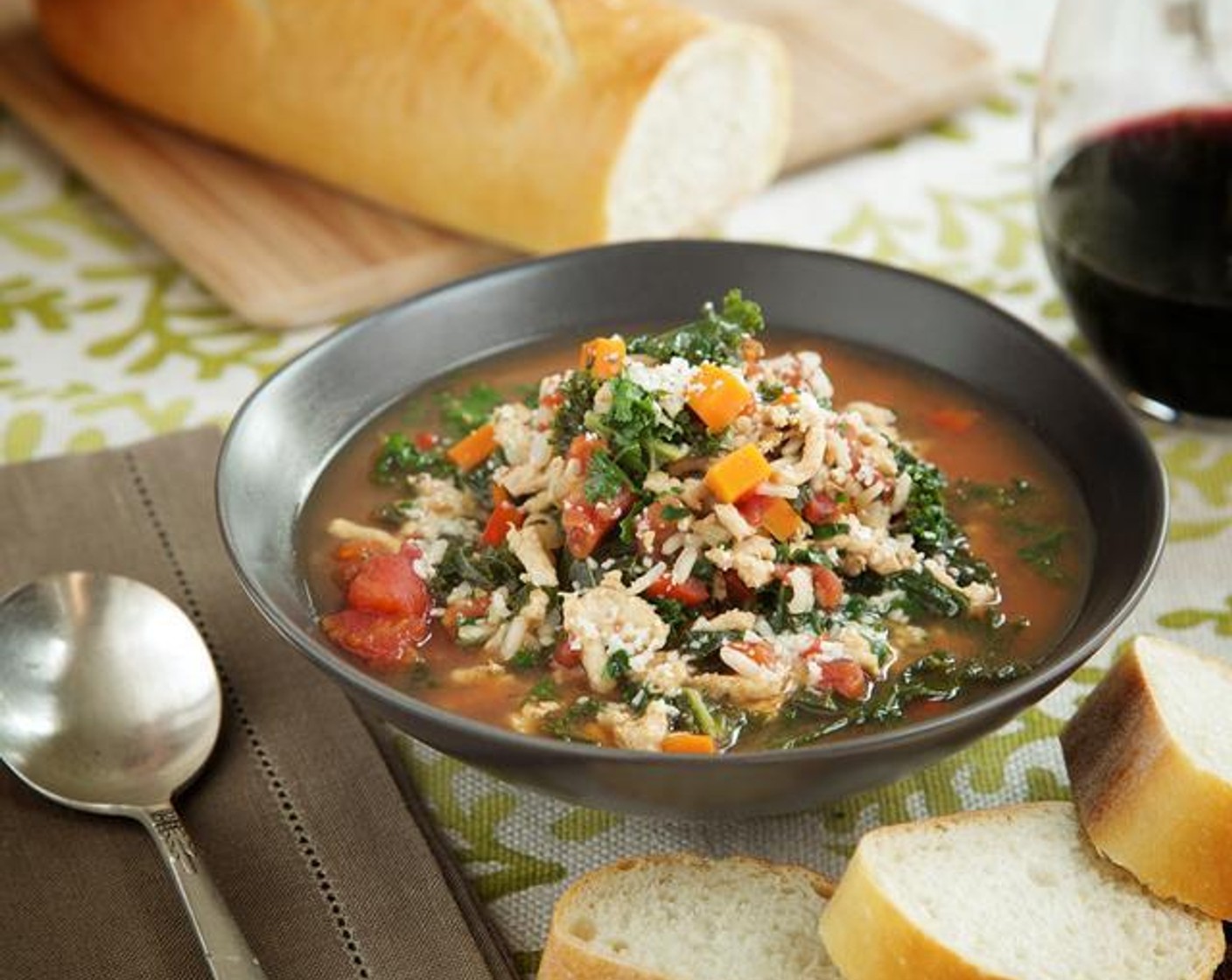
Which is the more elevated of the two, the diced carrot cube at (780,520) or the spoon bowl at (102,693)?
the diced carrot cube at (780,520)

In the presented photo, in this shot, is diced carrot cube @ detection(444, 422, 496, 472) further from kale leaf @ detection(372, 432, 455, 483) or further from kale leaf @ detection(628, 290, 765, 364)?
kale leaf @ detection(628, 290, 765, 364)

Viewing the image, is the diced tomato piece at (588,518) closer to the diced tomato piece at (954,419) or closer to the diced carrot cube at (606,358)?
the diced carrot cube at (606,358)

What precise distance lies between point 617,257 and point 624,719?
1433 mm

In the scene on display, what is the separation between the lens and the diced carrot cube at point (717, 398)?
3.30m

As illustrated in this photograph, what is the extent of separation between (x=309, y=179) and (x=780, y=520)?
2982 millimetres

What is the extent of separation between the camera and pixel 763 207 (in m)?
5.72

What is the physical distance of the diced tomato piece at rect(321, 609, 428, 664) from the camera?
3240 mm

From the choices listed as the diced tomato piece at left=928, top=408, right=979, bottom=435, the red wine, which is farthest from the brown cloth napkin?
the red wine

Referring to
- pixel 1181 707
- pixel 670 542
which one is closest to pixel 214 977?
pixel 670 542

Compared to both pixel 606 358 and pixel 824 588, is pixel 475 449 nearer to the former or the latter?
pixel 606 358

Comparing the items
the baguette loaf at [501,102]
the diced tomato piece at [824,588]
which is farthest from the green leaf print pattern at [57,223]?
the diced tomato piece at [824,588]

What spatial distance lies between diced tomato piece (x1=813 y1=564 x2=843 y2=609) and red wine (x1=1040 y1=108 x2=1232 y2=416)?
1.57 m

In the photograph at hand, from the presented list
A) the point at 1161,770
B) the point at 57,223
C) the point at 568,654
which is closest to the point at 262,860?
the point at 568,654

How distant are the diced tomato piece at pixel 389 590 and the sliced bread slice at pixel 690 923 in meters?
0.63
